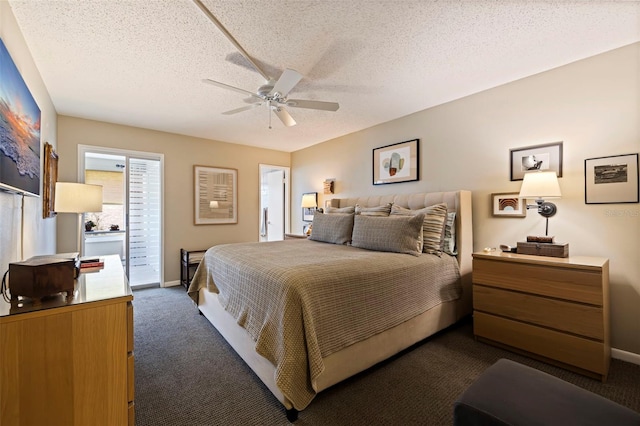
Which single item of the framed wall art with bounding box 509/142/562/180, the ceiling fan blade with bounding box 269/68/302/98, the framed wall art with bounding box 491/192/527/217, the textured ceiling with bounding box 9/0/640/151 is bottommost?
the framed wall art with bounding box 491/192/527/217

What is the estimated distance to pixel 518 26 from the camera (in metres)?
1.88

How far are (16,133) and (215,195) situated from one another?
320cm

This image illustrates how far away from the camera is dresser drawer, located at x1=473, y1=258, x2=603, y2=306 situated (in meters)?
1.88

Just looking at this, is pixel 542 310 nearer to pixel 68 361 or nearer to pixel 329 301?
pixel 329 301

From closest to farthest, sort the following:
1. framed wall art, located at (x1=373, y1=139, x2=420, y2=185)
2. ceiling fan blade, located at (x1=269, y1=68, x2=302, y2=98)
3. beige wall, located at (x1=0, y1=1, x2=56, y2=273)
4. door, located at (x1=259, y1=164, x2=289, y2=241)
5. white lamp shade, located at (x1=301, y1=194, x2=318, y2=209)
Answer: beige wall, located at (x1=0, y1=1, x2=56, y2=273), ceiling fan blade, located at (x1=269, y1=68, x2=302, y2=98), framed wall art, located at (x1=373, y1=139, x2=420, y2=185), white lamp shade, located at (x1=301, y1=194, x2=318, y2=209), door, located at (x1=259, y1=164, x2=289, y2=241)

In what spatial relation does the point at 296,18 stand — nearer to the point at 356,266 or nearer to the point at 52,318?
the point at 356,266

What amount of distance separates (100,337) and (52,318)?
0.62 feet

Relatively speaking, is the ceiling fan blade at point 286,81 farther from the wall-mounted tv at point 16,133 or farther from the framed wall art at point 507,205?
the framed wall art at point 507,205

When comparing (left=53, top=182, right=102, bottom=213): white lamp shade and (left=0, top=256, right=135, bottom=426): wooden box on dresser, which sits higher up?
(left=53, top=182, right=102, bottom=213): white lamp shade

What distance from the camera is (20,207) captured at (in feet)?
5.95

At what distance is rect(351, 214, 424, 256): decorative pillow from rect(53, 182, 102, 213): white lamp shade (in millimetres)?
2594

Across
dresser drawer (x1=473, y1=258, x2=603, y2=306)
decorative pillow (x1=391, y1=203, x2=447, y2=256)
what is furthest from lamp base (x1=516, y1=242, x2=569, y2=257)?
decorative pillow (x1=391, y1=203, x2=447, y2=256)

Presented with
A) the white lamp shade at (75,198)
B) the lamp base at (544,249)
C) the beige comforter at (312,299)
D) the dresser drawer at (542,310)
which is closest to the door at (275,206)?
the beige comforter at (312,299)

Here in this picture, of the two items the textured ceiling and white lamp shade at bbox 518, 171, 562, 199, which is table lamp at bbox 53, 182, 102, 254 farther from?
white lamp shade at bbox 518, 171, 562, 199
